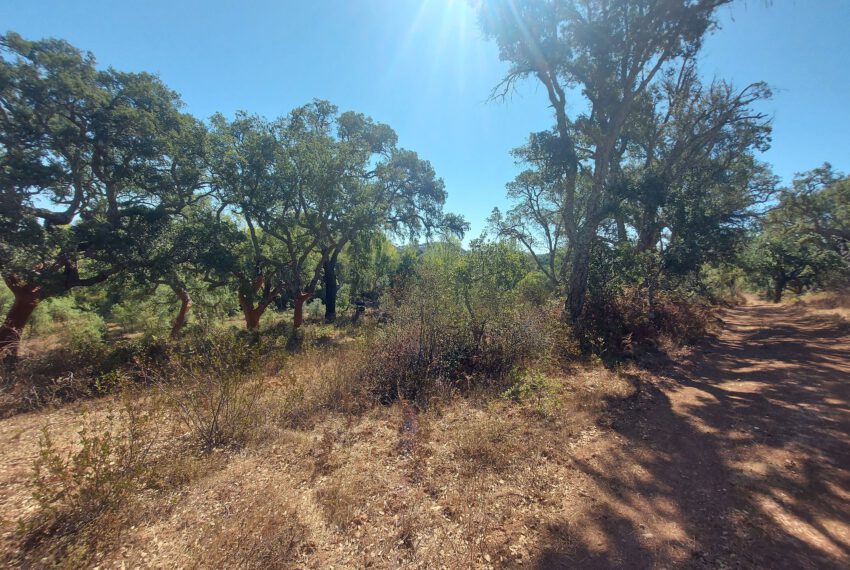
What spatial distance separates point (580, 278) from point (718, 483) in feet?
24.4

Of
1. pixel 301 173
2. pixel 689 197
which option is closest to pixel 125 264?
pixel 301 173

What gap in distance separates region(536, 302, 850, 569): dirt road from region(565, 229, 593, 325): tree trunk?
4030 millimetres

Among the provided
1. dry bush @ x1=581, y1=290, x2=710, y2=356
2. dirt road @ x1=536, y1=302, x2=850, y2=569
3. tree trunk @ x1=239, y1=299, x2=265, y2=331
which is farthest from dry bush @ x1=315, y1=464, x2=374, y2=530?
tree trunk @ x1=239, y1=299, x2=265, y2=331

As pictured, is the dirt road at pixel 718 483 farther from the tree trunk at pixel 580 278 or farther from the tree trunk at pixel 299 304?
the tree trunk at pixel 299 304

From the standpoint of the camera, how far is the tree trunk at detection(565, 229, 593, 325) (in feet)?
32.8

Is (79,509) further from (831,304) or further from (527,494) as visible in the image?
(831,304)

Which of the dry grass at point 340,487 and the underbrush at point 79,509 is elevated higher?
the underbrush at point 79,509

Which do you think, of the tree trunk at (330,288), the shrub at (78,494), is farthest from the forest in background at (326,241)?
the tree trunk at (330,288)

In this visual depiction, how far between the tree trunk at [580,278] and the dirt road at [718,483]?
4.03 m

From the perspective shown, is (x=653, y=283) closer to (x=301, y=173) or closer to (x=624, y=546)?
(x=624, y=546)

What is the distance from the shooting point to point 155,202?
996 cm

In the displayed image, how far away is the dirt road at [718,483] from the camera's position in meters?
2.51

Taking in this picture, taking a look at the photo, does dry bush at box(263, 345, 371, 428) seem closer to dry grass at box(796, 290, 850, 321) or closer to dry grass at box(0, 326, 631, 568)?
dry grass at box(0, 326, 631, 568)

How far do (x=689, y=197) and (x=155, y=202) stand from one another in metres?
17.3
